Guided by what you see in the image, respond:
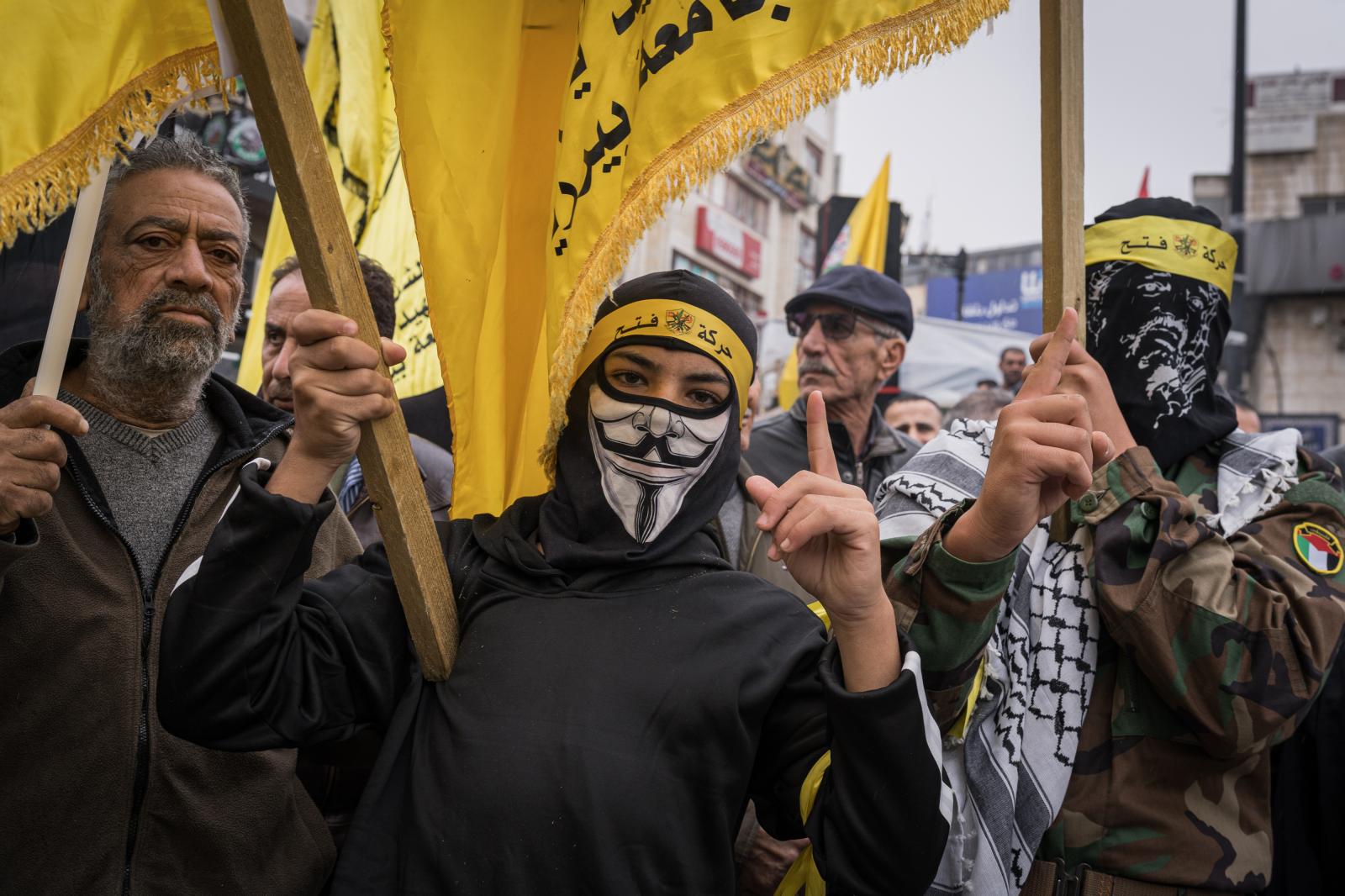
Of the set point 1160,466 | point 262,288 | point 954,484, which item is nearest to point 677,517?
point 954,484

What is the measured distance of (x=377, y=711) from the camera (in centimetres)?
225

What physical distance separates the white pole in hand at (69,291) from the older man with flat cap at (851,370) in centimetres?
280

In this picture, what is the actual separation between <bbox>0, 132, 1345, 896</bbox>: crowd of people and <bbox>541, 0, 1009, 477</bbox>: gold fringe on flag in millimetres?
265

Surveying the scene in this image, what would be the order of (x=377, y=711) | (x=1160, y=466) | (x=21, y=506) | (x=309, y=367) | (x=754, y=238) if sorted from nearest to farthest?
(x=309, y=367) → (x=21, y=506) → (x=377, y=711) → (x=1160, y=466) → (x=754, y=238)

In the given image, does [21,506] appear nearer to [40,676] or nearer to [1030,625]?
[40,676]

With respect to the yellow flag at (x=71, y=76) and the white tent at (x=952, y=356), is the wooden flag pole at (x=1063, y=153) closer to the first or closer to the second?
the yellow flag at (x=71, y=76)

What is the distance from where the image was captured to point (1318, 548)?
2.56 m

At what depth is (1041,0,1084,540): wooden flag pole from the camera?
2201 millimetres

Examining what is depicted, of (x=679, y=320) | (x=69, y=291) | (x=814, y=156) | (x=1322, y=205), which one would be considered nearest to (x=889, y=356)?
(x=679, y=320)

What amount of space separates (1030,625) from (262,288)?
11.6ft

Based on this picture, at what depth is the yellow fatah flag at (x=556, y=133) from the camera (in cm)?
217

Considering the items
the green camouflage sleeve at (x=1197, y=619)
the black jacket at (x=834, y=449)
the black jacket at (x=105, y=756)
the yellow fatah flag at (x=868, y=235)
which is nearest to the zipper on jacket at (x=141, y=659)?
the black jacket at (x=105, y=756)

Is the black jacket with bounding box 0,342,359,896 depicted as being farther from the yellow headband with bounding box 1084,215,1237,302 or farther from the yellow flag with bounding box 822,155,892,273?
the yellow flag with bounding box 822,155,892,273

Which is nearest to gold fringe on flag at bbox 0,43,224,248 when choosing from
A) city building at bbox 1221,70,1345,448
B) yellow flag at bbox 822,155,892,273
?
yellow flag at bbox 822,155,892,273
